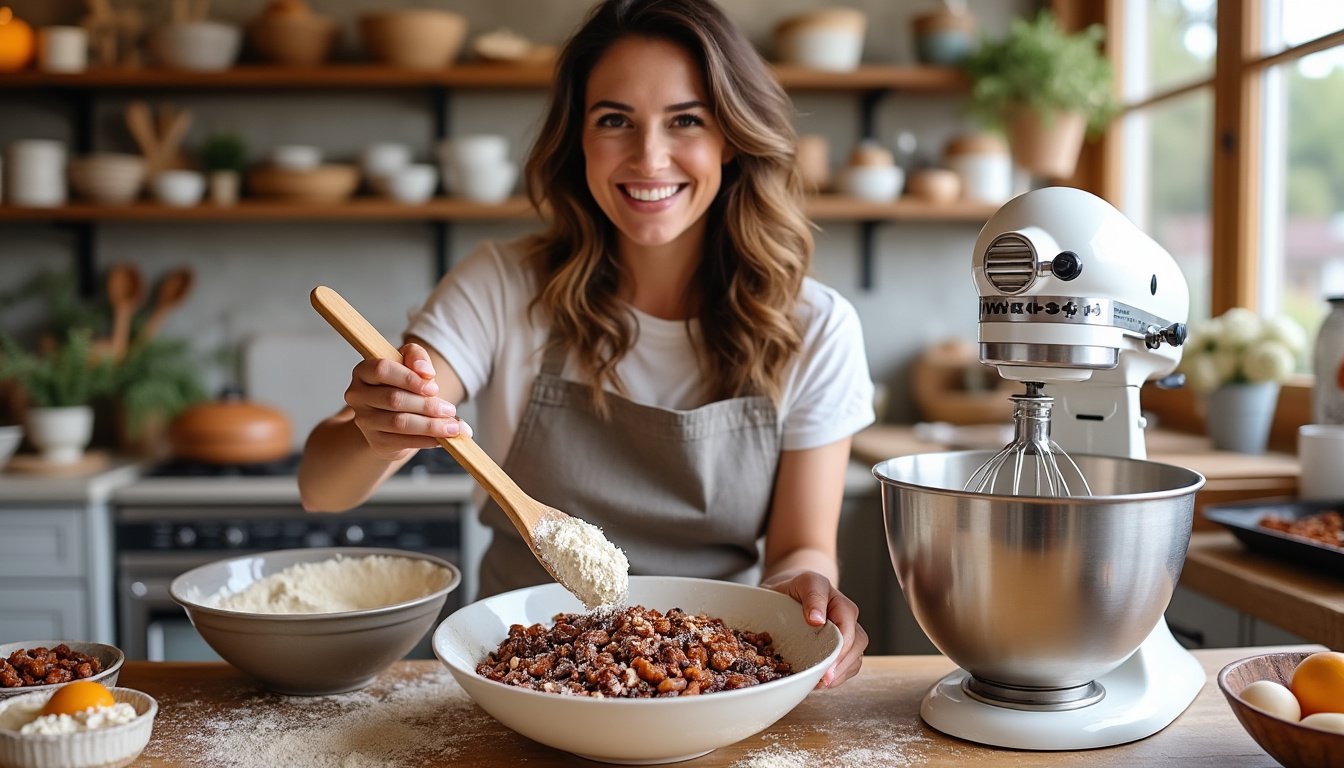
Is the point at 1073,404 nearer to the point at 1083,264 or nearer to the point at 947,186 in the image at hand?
the point at 1083,264

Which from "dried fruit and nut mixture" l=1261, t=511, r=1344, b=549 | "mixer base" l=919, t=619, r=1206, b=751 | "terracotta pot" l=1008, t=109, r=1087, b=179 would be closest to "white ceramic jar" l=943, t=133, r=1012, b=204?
"terracotta pot" l=1008, t=109, r=1087, b=179

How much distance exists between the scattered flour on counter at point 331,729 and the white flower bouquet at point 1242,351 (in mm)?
1871

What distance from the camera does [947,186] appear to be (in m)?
3.22

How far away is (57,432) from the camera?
9.59 feet

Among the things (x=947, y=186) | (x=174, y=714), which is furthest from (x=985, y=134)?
(x=174, y=714)

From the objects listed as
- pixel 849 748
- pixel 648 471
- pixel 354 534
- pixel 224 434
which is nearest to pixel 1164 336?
pixel 849 748

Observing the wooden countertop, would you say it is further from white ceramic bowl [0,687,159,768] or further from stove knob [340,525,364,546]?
stove knob [340,525,364,546]

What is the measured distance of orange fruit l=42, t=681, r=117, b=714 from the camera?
94 centimetres

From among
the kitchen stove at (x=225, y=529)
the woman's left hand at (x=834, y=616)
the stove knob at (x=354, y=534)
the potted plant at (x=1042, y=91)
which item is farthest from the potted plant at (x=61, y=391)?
the potted plant at (x=1042, y=91)

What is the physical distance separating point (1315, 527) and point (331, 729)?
4.87 ft

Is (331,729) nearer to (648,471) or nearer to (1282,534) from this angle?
(648,471)

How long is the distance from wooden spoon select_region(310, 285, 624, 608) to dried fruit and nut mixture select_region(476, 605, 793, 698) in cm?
4

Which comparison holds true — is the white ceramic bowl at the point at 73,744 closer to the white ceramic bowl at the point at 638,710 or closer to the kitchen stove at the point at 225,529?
the white ceramic bowl at the point at 638,710

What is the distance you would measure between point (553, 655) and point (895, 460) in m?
0.39
